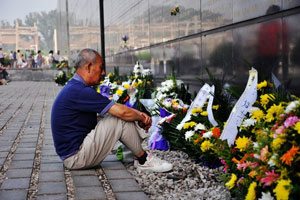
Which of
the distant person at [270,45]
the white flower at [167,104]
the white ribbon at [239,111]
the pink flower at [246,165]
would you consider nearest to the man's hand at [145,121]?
the white ribbon at [239,111]

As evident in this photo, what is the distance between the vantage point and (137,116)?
13.7ft

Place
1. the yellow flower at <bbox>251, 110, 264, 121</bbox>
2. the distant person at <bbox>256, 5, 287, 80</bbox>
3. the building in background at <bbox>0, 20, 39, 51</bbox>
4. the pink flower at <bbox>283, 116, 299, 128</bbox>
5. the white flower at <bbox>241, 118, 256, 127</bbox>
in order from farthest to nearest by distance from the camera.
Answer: the building in background at <bbox>0, 20, 39, 51</bbox> → the distant person at <bbox>256, 5, 287, 80</bbox> → the white flower at <bbox>241, 118, 256, 127</bbox> → the yellow flower at <bbox>251, 110, 264, 121</bbox> → the pink flower at <bbox>283, 116, 299, 128</bbox>

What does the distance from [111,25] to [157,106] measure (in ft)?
32.4

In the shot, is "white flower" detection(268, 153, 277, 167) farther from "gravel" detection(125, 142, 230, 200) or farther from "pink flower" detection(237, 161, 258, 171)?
"gravel" detection(125, 142, 230, 200)

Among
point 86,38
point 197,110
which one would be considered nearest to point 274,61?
point 197,110

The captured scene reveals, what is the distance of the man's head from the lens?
14.0 feet

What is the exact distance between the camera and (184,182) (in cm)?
388

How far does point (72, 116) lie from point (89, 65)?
50cm

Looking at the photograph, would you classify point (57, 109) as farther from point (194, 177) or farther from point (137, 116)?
point (194, 177)

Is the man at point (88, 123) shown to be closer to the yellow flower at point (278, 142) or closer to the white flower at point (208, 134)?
the white flower at point (208, 134)

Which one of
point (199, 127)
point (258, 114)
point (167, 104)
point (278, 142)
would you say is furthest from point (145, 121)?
point (278, 142)

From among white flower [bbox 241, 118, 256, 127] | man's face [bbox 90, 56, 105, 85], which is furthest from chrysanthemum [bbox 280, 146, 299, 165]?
man's face [bbox 90, 56, 105, 85]

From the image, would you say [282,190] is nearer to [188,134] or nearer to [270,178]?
[270,178]

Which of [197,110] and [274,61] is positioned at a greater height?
[274,61]
